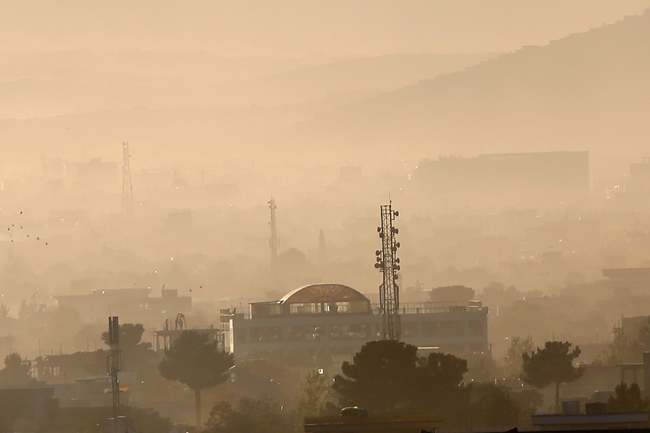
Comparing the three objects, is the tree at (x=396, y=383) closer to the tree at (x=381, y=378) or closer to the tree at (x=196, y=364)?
the tree at (x=381, y=378)

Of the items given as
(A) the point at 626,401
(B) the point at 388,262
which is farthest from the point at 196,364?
(A) the point at 626,401

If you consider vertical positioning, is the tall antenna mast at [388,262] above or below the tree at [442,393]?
above

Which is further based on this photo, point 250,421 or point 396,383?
point 250,421

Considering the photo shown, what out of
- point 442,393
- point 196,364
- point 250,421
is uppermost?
point 196,364

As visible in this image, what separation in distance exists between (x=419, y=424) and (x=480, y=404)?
211 ft

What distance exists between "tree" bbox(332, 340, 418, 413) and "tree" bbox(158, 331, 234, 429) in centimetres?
5851

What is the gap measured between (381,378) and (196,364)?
215 ft

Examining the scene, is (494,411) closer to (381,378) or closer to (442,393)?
(442,393)

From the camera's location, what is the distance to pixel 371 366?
127 m

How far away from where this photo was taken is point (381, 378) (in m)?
127

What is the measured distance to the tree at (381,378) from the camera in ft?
412

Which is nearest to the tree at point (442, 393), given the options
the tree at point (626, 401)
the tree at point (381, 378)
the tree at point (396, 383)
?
the tree at point (396, 383)

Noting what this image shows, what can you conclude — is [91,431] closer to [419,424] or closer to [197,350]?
[197,350]

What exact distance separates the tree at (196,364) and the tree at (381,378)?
58512 mm
